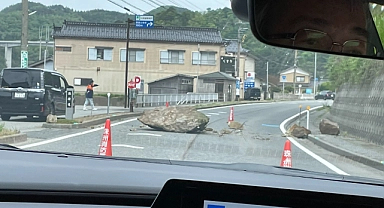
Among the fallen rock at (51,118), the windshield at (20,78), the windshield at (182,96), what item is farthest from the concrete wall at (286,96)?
the windshield at (20,78)

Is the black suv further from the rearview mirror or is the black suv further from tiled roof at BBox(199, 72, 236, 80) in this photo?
the rearview mirror

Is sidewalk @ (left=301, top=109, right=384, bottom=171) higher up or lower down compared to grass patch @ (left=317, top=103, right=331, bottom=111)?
lower down

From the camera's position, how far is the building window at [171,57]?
9.48m

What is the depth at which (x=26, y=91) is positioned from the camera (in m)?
8.15

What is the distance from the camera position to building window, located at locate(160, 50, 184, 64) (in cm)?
948

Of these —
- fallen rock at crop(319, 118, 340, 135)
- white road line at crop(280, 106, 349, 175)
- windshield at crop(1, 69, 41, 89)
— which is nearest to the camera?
white road line at crop(280, 106, 349, 175)

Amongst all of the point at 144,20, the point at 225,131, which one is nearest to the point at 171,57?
the point at 225,131

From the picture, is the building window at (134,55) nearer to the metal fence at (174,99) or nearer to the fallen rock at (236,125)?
the metal fence at (174,99)

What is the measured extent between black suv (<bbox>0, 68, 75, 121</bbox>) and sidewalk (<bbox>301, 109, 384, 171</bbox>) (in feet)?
14.6

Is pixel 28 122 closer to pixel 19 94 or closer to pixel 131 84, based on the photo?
pixel 19 94

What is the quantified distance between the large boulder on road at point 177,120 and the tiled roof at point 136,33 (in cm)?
123

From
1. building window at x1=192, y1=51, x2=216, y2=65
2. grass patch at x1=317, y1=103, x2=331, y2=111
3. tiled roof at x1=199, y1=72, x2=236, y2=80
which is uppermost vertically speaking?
building window at x1=192, y1=51, x2=216, y2=65

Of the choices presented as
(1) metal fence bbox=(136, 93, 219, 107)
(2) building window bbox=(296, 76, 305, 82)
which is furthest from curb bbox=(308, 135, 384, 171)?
(1) metal fence bbox=(136, 93, 219, 107)

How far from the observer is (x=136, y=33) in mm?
8047
